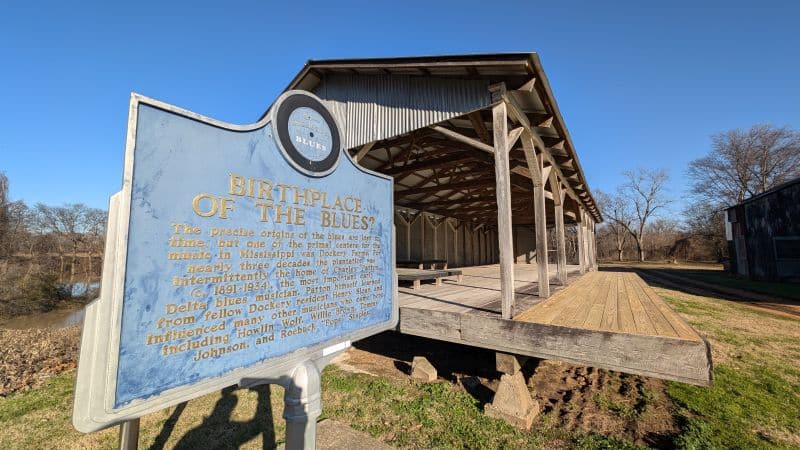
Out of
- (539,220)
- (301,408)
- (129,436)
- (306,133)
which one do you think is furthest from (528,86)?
(129,436)

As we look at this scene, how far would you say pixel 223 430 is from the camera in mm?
4184

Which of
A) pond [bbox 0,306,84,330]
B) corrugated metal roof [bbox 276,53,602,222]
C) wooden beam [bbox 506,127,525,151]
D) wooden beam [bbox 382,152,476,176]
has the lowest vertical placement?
pond [bbox 0,306,84,330]

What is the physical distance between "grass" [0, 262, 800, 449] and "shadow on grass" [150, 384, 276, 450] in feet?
0.04

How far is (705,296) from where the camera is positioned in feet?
49.0

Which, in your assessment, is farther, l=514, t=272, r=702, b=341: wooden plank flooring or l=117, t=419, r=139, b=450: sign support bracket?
l=514, t=272, r=702, b=341: wooden plank flooring

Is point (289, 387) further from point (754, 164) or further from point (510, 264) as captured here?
point (754, 164)

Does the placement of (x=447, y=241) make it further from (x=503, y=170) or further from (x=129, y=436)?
(x=129, y=436)

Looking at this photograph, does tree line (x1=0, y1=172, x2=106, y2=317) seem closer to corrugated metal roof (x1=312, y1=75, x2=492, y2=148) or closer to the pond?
the pond

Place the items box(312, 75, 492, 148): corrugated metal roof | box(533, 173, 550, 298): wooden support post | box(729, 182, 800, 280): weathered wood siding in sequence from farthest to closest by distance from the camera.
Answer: box(729, 182, 800, 280): weathered wood siding → box(533, 173, 550, 298): wooden support post → box(312, 75, 492, 148): corrugated metal roof

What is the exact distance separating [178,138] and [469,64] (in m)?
4.60

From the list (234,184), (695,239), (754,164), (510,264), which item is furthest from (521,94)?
(695,239)

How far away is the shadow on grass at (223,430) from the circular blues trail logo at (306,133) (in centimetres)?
347

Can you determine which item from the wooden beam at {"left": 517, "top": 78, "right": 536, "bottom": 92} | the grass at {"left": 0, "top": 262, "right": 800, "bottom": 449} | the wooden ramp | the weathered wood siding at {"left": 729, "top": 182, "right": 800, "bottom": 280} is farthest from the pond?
the weathered wood siding at {"left": 729, "top": 182, "right": 800, "bottom": 280}

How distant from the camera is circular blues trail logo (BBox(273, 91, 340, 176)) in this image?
7.01 ft
